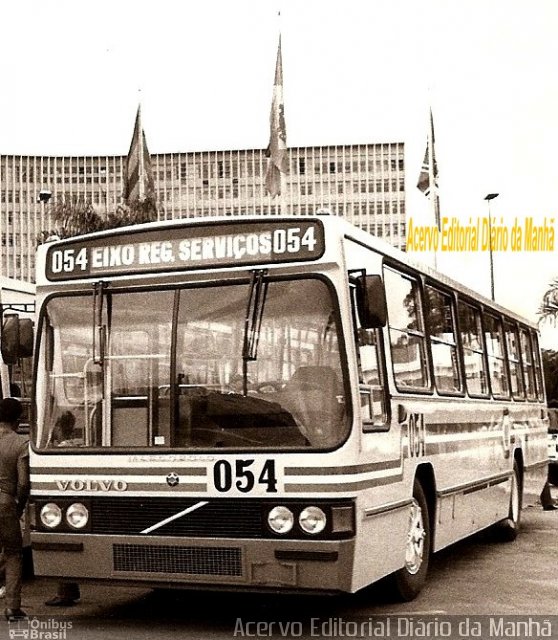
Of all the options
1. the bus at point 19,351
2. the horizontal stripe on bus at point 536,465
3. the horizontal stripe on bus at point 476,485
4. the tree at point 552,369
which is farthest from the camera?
the tree at point 552,369

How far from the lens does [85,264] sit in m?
8.62

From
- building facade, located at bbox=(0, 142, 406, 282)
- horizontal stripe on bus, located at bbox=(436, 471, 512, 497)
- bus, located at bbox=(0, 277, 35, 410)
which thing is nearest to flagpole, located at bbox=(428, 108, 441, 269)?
horizontal stripe on bus, located at bbox=(436, 471, 512, 497)

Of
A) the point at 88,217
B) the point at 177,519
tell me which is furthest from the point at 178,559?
the point at 88,217

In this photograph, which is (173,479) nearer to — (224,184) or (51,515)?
(51,515)

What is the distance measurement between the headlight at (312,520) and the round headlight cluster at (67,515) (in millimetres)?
1599

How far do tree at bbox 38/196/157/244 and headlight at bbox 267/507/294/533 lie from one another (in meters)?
20.0

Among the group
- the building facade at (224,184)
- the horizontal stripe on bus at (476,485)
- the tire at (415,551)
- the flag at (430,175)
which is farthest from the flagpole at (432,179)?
the building facade at (224,184)

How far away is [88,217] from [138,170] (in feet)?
15.5

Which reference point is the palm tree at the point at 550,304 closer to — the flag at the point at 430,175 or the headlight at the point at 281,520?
the flag at the point at 430,175

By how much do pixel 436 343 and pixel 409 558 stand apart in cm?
206

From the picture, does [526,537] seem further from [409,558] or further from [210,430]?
[210,430]

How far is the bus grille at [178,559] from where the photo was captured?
25.2 ft

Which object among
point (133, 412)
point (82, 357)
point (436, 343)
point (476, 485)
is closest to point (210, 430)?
point (133, 412)

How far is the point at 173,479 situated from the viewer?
790 cm
